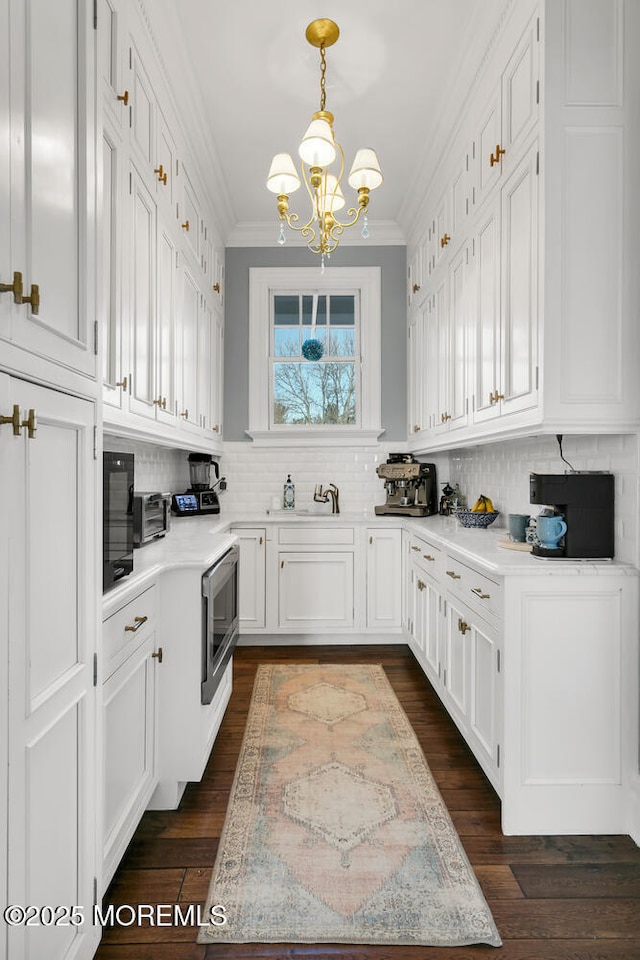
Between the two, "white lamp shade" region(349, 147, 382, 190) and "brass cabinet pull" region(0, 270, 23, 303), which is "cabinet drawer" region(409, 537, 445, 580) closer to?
"white lamp shade" region(349, 147, 382, 190)

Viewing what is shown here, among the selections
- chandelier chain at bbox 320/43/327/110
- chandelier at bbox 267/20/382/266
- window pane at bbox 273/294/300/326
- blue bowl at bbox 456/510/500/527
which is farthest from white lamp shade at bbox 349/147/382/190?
window pane at bbox 273/294/300/326

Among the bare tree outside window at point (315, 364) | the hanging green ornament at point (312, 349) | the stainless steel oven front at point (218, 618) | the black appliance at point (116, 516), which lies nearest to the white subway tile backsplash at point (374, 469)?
the bare tree outside window at point (315, 364)

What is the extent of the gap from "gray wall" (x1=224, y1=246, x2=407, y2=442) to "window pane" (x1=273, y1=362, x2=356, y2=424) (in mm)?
266

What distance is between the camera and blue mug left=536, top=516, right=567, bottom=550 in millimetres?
2165

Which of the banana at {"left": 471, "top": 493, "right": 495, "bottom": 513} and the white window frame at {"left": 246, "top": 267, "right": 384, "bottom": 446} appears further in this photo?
the white window frame at {"left": 246, "top": 267, "right": 384, "bottom": 446}

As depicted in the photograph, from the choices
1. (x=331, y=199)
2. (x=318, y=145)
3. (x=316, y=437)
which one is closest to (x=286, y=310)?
(x=316, y=437)

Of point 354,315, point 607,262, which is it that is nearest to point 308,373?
point 354,315

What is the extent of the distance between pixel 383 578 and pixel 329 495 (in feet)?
2.88

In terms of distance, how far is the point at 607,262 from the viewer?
2021 mm

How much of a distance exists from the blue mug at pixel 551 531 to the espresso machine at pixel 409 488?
2029mm

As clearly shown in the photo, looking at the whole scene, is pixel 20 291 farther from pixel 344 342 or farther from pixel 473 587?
pixel 344 342

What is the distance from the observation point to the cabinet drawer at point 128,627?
63.2 inches

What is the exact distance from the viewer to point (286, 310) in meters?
4.82

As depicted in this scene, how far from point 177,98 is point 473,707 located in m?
3.12
